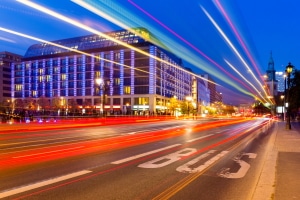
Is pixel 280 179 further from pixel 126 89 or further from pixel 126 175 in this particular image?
pixel 126 89

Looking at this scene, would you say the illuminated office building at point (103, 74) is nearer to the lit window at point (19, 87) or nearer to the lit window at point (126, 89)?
the lit window at point (19, 87)

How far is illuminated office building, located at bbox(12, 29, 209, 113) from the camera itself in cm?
10900

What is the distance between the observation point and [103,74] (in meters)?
116

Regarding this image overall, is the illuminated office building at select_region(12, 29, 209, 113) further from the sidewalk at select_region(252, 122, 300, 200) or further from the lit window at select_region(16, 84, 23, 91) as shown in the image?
the sidewalk at select_region(252, 122, 300, 200)

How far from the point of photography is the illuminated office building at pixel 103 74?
10900cm

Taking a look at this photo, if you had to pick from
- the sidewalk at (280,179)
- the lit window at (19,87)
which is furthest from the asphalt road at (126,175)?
the lit window at (19,87)

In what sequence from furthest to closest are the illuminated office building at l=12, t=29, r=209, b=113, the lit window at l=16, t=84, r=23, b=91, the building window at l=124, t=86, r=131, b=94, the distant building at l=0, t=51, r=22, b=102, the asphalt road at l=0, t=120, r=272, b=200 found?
the distant building at l=0, t=51, r=22, b=102 → the lit window at l=16, t=84, r=23, b=91 → the building window at l=124, t=86, r=131, b=94 → the illuminated office building at l=12, t=29, r=209, b=113 → the asphalt road at l=0, t=120, r=272, b=200

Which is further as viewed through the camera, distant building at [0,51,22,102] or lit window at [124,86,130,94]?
distant building at [0,51,22,102]

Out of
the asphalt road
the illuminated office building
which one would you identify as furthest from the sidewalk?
the illuminated office building

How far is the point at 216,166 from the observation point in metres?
11.0

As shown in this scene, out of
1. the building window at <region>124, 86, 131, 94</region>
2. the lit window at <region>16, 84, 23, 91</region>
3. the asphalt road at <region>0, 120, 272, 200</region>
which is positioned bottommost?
the asphalt road at <region>0, 120, 272, 200</region>

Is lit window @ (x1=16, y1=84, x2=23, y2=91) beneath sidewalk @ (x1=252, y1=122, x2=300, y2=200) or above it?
above

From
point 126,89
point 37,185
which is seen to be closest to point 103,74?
point 126,89

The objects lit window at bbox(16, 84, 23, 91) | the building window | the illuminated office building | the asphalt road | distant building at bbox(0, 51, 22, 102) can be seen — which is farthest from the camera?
distant building at bbox(0, 51, 22, 102)
